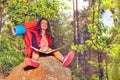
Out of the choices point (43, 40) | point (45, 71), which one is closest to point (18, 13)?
point (43, 40)

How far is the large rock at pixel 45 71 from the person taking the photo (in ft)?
20.7

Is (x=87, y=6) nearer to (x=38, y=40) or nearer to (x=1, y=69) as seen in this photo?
(x=1, y=69)

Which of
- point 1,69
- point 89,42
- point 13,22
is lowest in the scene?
point 1,69

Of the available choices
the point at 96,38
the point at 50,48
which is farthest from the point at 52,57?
the point at 96,38

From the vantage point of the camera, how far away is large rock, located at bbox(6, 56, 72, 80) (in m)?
6.32

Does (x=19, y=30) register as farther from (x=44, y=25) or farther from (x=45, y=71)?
(x=45, y=71)

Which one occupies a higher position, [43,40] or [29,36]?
[29,36]

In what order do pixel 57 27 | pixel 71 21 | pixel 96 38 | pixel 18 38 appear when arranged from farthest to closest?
pixel 71 21
pixel 57 27
pixel 18 38
pixel 96 38

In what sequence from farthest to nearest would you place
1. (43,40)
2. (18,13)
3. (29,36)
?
(18,13)
(43,40)
(29,36)

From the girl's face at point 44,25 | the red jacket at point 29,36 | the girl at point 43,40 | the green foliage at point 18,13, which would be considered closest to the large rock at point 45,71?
the girl at point 43,40

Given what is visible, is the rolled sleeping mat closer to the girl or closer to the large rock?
the girl

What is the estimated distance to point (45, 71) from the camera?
6.37 meters

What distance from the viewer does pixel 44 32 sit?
22.7ft

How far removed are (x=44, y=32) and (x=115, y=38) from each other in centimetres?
433
